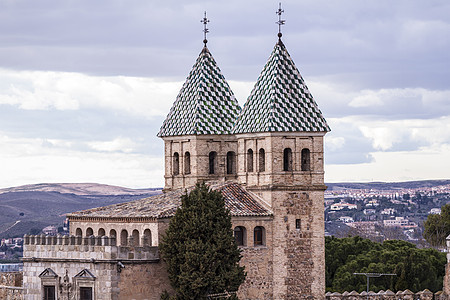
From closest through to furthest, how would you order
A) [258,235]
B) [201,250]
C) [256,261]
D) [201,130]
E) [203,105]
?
[201,250] < [256,261] < [258,235] < [201,130] < [203,105]

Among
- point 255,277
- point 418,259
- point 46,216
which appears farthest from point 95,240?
point 46,216

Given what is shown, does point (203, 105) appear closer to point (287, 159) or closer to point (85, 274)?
point (287, 159)

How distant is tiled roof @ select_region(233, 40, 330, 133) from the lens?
54.9 metres

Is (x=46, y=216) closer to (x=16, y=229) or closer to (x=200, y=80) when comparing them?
(x=16, y=229)

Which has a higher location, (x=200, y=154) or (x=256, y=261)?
(x=200, y=154)

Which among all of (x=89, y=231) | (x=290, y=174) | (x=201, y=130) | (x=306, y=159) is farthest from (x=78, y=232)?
(x=306, y=159)

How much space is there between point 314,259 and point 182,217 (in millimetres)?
7781

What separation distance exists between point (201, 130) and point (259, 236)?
22.1 ft

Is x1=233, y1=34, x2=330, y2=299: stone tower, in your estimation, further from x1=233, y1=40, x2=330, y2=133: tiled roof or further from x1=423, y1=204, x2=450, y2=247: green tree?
x1=423, y1=204, x2=450, y2=247: green tree

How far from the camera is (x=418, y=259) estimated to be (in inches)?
2628

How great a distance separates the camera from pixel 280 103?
55188mm

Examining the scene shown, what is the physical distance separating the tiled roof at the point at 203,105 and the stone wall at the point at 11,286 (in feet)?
34.3

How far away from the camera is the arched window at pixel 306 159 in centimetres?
5538

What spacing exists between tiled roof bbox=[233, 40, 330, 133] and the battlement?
8421 millimetres
